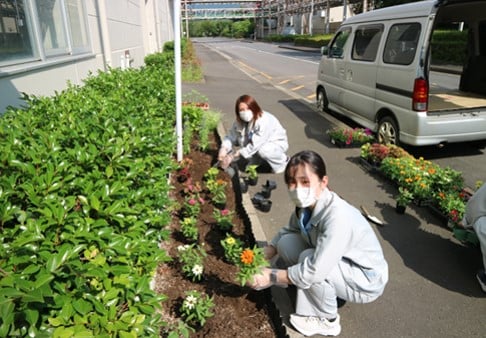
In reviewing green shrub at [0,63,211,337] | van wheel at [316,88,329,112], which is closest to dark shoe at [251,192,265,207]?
green shrub at [0,63,211,337]

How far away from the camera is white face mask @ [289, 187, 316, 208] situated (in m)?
2.08

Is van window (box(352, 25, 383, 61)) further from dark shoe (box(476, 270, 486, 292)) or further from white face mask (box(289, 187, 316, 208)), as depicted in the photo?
white face mask (box(289, 187, 316, 208))

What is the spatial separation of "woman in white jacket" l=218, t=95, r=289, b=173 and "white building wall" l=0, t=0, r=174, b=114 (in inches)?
76.3

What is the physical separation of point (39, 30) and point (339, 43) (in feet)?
17.9

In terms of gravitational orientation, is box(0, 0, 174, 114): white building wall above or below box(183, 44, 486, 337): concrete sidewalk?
above

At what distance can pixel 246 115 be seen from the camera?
418 cm

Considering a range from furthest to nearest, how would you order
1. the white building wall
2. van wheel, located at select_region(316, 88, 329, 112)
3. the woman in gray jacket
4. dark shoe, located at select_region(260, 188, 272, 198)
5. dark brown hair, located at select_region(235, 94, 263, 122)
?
1. van wheel, located at select_region(316, 88, 329, 112)
2. dark brown hair, located at select_region(235, 94, 263, 122)
3. dark shoe, located at select_region(260, 188, 272, 198)
4. the white building wall
5. the woman in gray jacket

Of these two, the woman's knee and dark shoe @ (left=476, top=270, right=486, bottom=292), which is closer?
the woman's knee

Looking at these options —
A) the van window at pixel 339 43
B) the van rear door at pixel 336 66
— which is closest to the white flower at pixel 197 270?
the van rear door at pixel 336 66


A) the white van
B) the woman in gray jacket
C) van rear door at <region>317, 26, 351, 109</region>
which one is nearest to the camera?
the woman in gray jacket

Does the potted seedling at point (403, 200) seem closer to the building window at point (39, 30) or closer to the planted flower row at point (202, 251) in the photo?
the planted flower row at point (202, 251)

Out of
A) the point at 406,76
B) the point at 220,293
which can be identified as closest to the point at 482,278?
the point at 220,293

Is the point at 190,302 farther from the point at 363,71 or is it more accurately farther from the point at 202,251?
the point at 363,71

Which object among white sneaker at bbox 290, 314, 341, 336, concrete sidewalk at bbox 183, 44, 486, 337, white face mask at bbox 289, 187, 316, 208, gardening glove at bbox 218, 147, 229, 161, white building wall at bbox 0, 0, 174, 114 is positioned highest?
white building wall at bbox 0, 0, 174, 114
